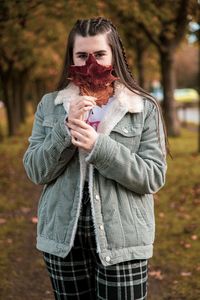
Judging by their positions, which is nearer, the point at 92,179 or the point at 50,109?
the point at 92,179

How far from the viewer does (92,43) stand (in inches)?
91.1

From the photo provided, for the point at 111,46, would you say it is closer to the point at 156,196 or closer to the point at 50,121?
the point at 50,121

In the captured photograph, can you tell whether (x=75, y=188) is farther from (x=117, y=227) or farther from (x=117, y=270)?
(x=117, y=270)

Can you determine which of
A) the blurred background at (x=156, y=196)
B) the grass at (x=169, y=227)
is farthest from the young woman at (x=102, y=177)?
the grass at (x=169, y=227)

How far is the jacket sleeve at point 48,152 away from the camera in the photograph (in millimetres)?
2265

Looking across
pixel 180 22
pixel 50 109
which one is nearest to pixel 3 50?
pixel 180 22

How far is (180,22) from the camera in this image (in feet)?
50.4

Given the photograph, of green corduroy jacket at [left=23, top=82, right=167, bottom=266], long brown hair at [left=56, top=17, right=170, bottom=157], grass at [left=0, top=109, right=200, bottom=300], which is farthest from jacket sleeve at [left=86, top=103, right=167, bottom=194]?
grass at [left=0, top=109, right=200, bottom=300]

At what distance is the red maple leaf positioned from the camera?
2.24 meters

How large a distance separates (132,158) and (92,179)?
0.66 ft

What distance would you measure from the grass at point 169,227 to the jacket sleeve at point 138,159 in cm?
267

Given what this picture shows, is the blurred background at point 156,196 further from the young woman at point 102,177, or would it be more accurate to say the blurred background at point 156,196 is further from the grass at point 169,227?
the young woman at point 102,177

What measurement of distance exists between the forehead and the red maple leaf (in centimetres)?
7

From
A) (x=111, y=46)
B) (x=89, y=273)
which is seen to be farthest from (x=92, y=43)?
(x=89, y=273)
